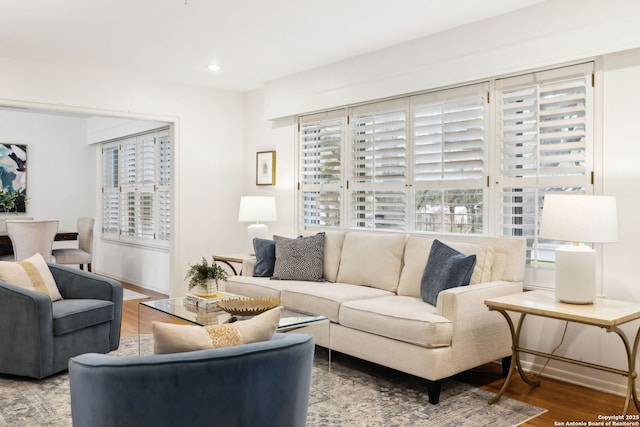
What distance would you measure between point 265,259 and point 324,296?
104 centimetres

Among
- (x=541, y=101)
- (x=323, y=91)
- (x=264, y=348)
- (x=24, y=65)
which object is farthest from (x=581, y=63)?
(x=24, y=65)

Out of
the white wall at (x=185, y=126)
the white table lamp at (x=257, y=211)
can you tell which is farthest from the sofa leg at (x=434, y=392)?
the white wall at (x=185, y=126)

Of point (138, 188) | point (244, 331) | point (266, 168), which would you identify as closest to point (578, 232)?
point (244, 331)

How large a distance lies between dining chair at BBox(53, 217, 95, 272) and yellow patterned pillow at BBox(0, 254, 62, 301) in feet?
9.34

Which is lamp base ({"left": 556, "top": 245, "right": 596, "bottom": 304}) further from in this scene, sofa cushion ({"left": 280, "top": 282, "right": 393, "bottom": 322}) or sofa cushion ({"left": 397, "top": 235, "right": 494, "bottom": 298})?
sofa cushion ({"left": 280, "top": 282, "right": 393, "bottom": 322})

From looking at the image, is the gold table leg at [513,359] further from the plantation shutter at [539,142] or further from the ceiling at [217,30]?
the ceiling at [217,30]

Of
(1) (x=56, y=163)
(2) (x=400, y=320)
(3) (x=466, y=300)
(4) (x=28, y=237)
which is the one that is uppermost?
(1) (x=56, y=163)

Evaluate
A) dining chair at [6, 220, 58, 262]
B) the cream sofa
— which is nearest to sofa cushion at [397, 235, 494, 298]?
the cream sofa

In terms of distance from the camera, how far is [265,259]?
466 centimetres

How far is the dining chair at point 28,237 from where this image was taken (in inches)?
221

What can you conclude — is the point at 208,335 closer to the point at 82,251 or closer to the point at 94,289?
the point at 94,289

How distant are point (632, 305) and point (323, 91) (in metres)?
3.16

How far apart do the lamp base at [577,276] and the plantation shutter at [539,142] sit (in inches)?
22.6

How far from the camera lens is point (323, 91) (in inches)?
200
